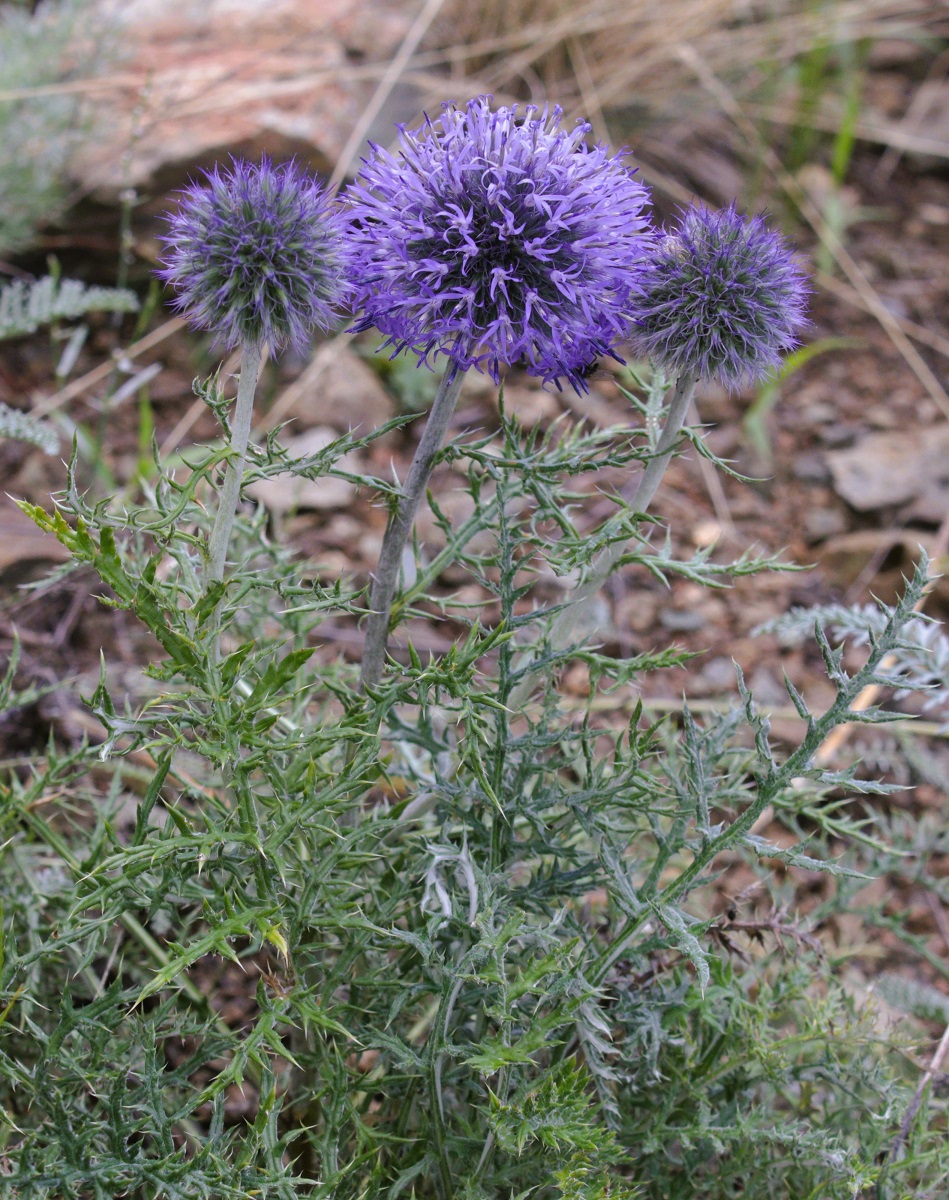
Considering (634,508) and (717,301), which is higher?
(717,301)

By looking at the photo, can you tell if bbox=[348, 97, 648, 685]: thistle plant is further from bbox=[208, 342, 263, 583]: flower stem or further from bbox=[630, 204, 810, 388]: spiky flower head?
bbox=[208, 342, 263, 583]: flower stem

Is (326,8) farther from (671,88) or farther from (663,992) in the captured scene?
(663,992)

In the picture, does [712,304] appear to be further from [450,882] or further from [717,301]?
[450,882]

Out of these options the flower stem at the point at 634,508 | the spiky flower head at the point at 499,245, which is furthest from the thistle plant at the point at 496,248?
the flower stem at the point at 634,508

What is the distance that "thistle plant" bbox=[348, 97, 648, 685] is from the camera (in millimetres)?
1808

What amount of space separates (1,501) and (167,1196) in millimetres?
2934

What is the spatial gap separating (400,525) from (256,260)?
496 mm

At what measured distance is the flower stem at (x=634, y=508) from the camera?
2012mm

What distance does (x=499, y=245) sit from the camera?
186 cm

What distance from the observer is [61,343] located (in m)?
4.86

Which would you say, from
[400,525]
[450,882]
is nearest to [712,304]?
[400,525]

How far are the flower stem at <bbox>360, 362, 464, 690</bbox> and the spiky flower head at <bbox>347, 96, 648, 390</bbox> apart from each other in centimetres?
8

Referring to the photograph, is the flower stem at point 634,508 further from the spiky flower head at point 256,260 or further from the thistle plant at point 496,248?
the spiky flower head at point 256,260

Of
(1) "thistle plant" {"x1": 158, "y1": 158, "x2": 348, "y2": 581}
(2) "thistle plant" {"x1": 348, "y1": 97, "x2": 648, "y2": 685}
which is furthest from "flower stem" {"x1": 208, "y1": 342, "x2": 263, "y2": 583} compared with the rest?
(2) "thistle plant" {"x1": 348, "y1": 97, "x2": 648, "y2": 685}
